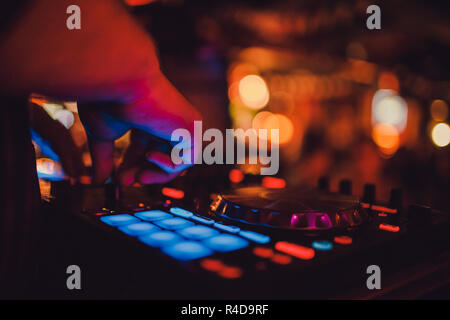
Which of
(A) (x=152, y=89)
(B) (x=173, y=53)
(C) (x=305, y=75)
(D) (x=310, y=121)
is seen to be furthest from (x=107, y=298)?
(D) (x=310, y=121)

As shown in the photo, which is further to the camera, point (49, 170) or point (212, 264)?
point (49, 170)

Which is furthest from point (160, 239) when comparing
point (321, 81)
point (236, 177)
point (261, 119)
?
point (321, 81)

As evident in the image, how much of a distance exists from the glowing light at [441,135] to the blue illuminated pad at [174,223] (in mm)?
9934

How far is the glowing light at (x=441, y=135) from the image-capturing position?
8.73 m

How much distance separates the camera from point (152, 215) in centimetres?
64

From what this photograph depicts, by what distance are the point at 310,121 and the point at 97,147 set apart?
1053 centimetres

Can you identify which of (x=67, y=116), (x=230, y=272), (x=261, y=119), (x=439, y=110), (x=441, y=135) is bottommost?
(x=230, y=272)

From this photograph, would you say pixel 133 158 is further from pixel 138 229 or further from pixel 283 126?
pixel 283 126

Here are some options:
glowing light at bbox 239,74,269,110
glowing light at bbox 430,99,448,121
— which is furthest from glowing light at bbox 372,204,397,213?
glowing light at bbox 430,99,448,121

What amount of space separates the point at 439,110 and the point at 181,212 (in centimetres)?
1149

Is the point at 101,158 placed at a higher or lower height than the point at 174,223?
higher

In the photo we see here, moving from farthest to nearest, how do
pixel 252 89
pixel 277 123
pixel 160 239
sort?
pixel 277 123
pixel 252 89
pixel 160 239
